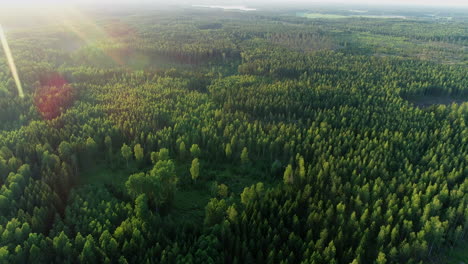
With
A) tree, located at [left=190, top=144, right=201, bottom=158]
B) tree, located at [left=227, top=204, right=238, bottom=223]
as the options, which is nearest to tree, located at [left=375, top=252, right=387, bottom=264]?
tree, located at [left=227, top=204, right=238, bottom=223]

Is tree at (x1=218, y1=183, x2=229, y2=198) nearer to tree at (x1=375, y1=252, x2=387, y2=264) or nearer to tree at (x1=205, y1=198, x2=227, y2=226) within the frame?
tree at (x1=205, y1=198, x2=227, y2=226)

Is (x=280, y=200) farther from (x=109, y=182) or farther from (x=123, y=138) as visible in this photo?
(x=123, y=138)

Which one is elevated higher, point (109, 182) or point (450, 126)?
point (450, 126)

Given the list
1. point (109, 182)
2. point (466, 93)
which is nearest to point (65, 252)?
point (109, 182)

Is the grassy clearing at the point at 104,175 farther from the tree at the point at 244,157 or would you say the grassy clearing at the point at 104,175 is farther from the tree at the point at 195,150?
the tree at the point at 244,157

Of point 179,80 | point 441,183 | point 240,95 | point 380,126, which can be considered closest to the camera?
point 441,183

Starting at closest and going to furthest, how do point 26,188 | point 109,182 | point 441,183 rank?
1. point 26,188
2. point 441,183
3. point 109,182

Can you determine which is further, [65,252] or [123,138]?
[123,138]

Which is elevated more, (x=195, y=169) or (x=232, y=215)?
(x=232, y=215)

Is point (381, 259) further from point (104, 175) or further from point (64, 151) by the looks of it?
point (64, 151)

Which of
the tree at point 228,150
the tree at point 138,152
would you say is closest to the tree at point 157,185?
the tree at point 138,152

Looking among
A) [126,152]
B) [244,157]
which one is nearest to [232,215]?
[244,157]
